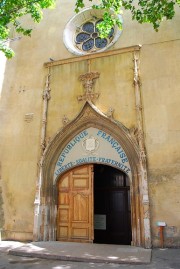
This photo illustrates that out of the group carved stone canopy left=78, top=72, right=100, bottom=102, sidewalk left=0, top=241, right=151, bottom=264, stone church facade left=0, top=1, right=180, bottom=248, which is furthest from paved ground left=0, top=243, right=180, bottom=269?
carved stone canopy left=78, top=72, right=100, bottom=102

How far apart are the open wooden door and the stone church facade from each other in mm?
30

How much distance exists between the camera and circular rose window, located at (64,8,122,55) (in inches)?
383

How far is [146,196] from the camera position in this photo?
23.3 ft

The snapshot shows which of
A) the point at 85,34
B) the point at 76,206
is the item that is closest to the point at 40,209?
the point at 76,206

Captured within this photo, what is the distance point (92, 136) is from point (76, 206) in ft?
7.46

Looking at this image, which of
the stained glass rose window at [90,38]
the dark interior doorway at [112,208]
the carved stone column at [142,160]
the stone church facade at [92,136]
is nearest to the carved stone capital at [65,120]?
the stone church facade at [92,136]

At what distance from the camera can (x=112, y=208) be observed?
9.96 m

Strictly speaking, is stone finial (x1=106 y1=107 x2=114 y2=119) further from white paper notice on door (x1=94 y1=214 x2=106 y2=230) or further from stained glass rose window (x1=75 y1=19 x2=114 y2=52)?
white paper notice on door (x1=94 y1=214 x2=106 y2=230)

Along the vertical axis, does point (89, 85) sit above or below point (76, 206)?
above

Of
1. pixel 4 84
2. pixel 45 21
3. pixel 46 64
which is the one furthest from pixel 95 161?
pixel 45 21

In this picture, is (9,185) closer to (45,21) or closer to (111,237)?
(111,237)

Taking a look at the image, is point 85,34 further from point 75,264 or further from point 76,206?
point 75,264

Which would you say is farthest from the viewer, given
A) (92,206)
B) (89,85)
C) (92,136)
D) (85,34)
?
(85,34)

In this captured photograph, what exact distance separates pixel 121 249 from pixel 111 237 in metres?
3.23
